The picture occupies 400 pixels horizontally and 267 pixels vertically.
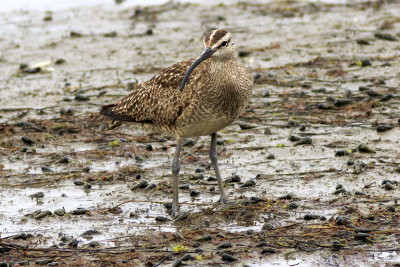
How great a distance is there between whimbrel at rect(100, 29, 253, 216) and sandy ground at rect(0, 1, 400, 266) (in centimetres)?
96

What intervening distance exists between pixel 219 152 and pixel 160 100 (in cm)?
206

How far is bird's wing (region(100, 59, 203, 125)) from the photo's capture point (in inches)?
367

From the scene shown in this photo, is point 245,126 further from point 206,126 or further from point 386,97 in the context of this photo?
point 206,126

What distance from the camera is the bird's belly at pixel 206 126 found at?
29.9ft

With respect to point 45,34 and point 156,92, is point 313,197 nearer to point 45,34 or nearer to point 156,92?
point 156,92

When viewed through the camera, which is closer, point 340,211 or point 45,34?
point 340,211

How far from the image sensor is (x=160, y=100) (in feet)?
32.0

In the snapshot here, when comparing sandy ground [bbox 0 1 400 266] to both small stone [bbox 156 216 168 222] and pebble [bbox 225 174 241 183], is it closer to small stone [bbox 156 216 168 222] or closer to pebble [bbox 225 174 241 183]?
pebble [bbox 225 174 241 183]

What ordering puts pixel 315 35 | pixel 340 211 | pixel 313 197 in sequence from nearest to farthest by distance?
pixel 340 211 < pixel 313 197 < pixel 315 35

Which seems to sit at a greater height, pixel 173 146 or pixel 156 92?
pixel 156 92

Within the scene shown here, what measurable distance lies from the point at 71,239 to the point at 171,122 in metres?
1.97

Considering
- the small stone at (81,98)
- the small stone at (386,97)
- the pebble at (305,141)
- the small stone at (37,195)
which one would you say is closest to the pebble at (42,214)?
the small stone at (37,195)

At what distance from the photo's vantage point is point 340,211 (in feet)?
29.3

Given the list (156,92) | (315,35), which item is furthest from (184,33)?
(156,92)
